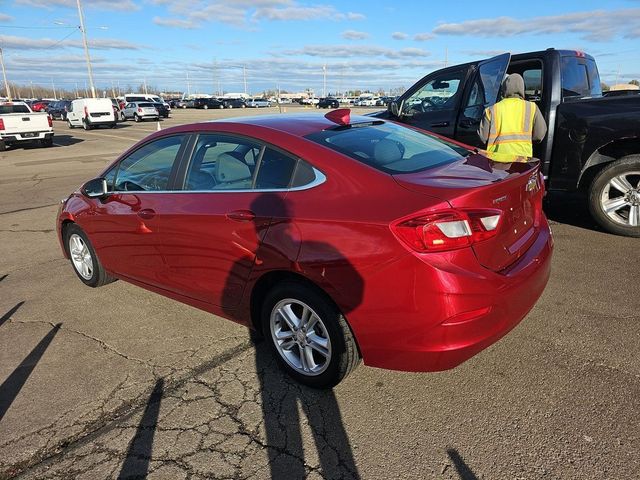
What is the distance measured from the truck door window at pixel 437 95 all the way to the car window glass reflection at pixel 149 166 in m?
4.42

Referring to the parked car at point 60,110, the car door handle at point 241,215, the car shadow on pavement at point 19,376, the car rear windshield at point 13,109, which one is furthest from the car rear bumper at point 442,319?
the parked car at point 60,110

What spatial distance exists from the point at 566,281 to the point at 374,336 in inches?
104

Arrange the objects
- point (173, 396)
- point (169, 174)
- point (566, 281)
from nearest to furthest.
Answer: point (173, 396) → point (169, 174) → point (566, 281)

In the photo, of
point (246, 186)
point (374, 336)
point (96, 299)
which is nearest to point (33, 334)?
point (96, 299)

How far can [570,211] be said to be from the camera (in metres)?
6.81

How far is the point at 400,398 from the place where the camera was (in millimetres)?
2895

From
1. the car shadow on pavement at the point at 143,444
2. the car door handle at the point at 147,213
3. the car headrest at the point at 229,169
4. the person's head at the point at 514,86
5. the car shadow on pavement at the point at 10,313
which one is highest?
the person's head at the point at 514,86

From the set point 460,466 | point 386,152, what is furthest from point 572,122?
point 460,466

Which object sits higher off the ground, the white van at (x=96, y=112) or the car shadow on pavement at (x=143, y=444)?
the white van at (x=96, y=112)

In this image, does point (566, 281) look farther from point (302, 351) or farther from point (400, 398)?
point (302, 351)

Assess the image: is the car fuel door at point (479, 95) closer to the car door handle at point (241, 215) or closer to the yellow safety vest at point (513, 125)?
the yellow safety vest at point (513, 125)

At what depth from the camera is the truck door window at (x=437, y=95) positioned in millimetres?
6848

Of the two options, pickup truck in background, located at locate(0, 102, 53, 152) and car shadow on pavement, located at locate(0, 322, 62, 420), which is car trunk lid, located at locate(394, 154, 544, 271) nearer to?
car shadow on pavement, located at locate(0, 322, 62, 420)

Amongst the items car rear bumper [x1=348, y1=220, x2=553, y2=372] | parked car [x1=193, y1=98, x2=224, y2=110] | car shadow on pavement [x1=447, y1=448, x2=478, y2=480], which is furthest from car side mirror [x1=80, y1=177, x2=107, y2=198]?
parked car [x1=193, y1=98, x2=224, y2=110]
